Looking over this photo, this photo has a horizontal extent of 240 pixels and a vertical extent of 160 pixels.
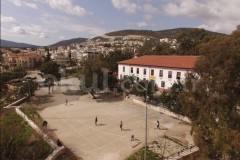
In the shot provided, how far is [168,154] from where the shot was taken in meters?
21.8

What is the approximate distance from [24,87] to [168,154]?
99.7ft

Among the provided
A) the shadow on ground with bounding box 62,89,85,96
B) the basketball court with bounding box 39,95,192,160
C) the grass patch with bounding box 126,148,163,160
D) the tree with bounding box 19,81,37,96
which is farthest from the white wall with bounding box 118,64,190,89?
the tree with bounding box 19,81,37,96

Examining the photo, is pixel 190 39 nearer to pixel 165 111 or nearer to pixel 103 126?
pixel 165 111

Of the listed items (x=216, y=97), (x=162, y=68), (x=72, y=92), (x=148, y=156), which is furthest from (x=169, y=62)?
(x=148, y=156)

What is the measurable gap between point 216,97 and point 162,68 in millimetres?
24393

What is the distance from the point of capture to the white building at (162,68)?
4044 centimetres

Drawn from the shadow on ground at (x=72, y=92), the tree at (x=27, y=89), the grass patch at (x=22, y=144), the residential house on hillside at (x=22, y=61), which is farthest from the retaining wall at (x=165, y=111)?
the residential house on hillside at (x=22, y=61)

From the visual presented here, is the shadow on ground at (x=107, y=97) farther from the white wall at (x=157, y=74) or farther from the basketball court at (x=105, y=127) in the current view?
the white wall at (x=157, y=74)

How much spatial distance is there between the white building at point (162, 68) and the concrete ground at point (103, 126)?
7.74 m

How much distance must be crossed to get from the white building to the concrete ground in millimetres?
7742

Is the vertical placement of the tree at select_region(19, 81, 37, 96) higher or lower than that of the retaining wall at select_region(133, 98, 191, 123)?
higher

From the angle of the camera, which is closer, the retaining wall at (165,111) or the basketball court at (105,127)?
the basketball court at (105,127)

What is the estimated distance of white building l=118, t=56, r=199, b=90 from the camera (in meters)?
40.4

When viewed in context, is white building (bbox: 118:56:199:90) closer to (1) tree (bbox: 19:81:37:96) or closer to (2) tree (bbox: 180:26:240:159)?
(2) tree (bbox: 180:26:240:159)
